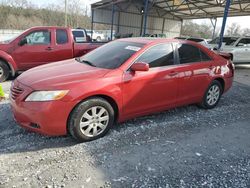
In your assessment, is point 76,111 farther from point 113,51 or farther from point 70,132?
point 113,51

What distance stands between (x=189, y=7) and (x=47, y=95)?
78.8 ft

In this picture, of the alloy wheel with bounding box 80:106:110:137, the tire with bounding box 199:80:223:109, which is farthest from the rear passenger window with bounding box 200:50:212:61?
the alloy wheel with bounding box 80:106:110:137

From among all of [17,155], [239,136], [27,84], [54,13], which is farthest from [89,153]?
[54,13]

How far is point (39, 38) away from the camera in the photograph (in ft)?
26.2

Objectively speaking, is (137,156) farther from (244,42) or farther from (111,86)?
(244,42)

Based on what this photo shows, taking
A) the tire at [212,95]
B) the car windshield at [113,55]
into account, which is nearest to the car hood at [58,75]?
the car windshield at [113,55]

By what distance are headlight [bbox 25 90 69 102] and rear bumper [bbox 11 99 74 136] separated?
0.19 feet

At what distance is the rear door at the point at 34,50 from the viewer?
773cm

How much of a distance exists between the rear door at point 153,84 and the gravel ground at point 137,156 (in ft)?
1.29

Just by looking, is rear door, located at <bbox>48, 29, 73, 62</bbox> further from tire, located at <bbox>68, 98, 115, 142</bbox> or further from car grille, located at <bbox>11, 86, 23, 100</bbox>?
tire, located at <bbox>68, 98, 115, 142</bbox>

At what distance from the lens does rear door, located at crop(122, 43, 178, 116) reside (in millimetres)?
4066

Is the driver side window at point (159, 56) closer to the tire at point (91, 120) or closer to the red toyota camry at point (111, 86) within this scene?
the red toyota camry at point (111, 86)

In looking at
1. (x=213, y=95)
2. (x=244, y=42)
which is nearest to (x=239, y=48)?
(x=244, y=42)

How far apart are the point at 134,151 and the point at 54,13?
2221 inches
